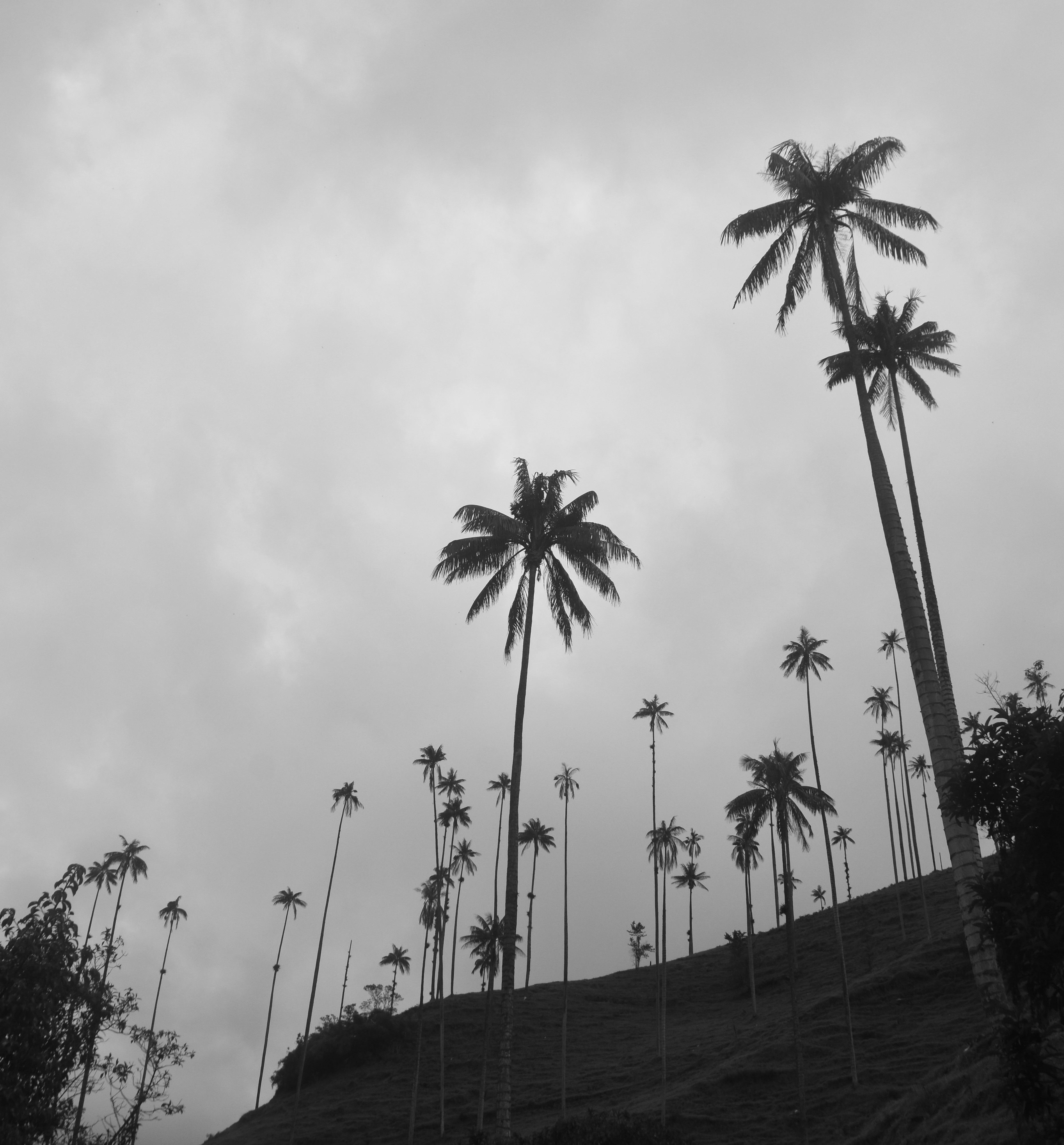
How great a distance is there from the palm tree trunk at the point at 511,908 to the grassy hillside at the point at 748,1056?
11.3 metres

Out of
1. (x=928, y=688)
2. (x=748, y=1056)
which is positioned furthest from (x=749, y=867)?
(x=928, y=688)

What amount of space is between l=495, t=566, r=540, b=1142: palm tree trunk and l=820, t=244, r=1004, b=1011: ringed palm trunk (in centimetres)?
1450

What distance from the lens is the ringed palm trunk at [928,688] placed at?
821 inches

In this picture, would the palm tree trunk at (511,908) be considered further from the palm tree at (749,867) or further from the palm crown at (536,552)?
the palm tree at (749,867)

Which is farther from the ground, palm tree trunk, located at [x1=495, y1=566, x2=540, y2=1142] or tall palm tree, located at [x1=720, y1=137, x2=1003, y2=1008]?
tall palm tree, located at [x1=720, y1=137, x2=1003, y2=1008]

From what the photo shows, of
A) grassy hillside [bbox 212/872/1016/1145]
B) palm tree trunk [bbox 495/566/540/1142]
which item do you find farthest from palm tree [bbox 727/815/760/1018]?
palm tree trunk [bbox 495/566/540/1142]

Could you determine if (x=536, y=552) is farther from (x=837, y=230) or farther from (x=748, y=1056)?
(x=748, y=1056)

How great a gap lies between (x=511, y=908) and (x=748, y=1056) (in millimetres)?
35617

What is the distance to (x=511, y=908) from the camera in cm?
3334

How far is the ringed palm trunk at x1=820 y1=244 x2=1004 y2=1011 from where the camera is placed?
20.9m

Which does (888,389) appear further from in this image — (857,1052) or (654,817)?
(654,817)

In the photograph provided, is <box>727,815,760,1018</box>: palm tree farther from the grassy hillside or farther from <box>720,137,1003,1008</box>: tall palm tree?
<box>720,137,1003,1008</box>: tall palm tree

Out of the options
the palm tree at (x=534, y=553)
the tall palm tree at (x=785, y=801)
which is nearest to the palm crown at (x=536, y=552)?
the palm tree at (x=534, y=553)

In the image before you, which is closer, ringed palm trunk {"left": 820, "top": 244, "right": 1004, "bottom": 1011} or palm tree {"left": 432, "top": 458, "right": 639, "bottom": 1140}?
ringed palm trunk {"left": 820, "top": 244, "right": 1004, "bottom": 1011}
